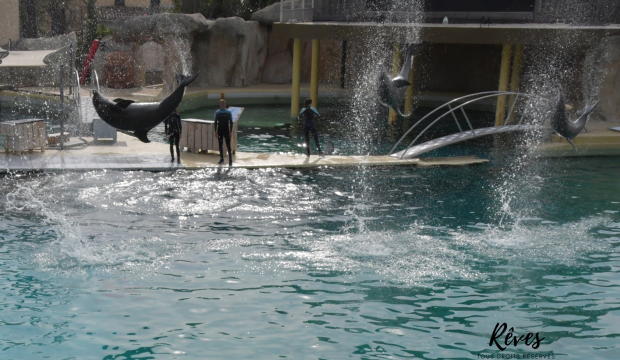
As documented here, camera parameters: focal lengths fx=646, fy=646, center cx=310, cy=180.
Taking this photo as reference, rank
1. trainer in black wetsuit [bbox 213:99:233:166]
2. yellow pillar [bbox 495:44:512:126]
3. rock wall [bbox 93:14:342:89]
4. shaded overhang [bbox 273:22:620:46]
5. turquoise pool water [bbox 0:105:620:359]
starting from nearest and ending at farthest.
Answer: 1. turquoise pool water [bbox 0:105:620:359]
2. trainer in black wetsuit [bbox 213:99:233:166]
3. shaded overhang [bbox 273:22:620:46]
4. yellow pillar [bbox 495:44:512:126]
5. rock wall [bbox 93:14:342:89]

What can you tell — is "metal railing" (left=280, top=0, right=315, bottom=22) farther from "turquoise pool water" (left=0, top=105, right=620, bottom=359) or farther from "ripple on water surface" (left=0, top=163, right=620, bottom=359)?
"ripple on water surface" (left=0, top=163, right=620, bottom=359)

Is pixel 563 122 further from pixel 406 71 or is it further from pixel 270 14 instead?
pixel 270 14

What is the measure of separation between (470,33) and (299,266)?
442 inches

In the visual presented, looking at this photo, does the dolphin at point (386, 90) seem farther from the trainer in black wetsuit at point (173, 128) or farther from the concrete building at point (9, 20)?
the concrete building at point (9, 20)

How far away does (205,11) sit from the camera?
114ft

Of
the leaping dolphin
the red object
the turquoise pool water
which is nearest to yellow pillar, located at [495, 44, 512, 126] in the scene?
the leaping dolphin

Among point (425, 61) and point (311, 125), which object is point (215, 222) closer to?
point (311, 125)

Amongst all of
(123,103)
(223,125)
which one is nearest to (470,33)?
(223,125)

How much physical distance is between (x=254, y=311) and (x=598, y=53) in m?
14.8

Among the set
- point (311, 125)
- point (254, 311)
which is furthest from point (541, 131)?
point (254, 311)

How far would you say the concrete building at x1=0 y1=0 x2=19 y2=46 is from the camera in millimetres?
32062

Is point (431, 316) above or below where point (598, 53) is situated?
below

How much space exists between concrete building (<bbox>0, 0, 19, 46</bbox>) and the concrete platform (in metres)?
20.1

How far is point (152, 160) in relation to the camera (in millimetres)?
14391
